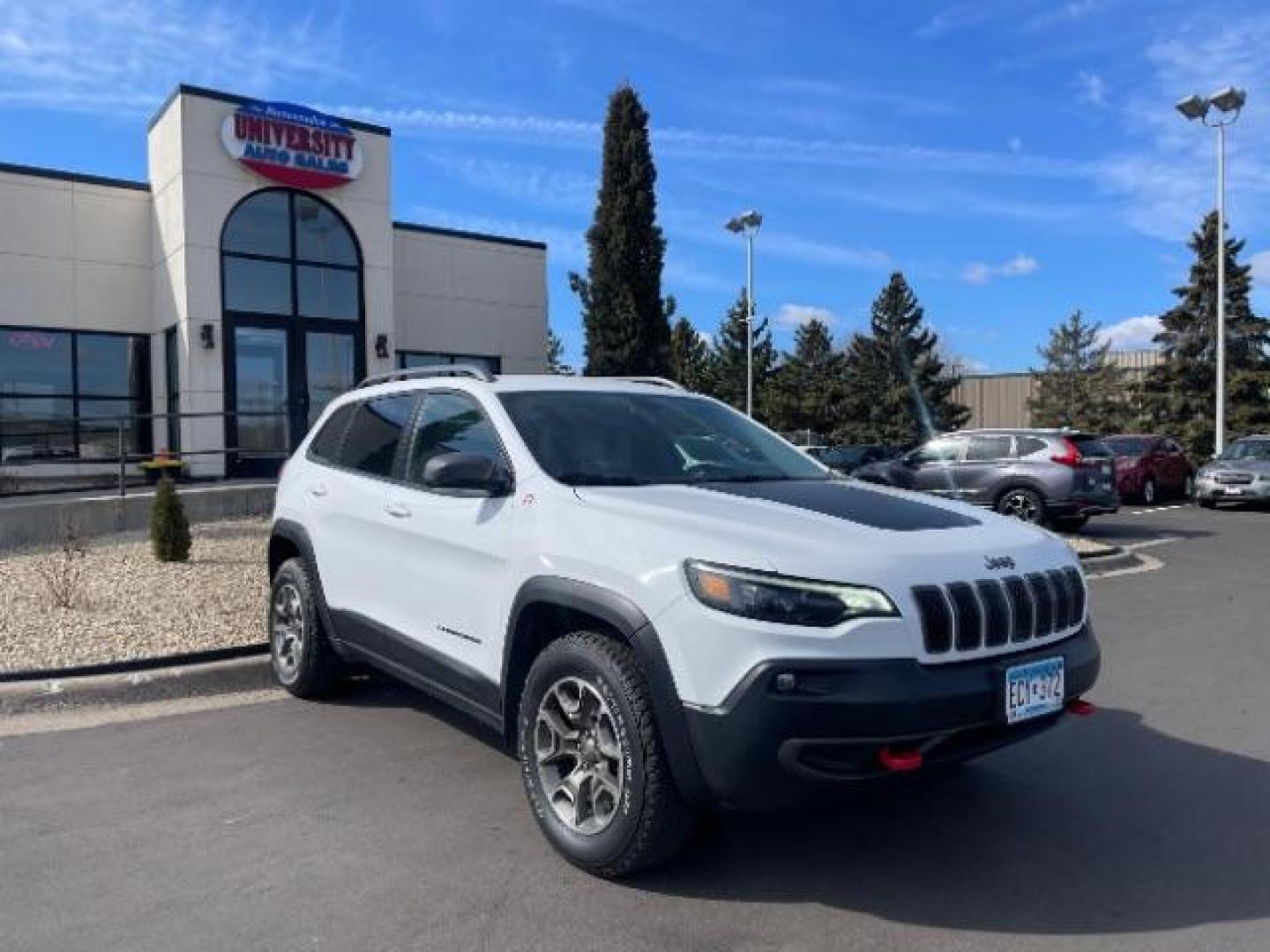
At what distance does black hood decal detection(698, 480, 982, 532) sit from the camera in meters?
3.77

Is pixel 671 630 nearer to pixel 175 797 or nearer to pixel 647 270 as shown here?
pixel 175 797

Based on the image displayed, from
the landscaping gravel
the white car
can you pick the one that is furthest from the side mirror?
the landscaping gravel

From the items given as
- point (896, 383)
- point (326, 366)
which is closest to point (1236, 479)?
point (326, 366)

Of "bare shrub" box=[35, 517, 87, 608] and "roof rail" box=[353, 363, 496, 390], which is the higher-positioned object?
"roof rail" box=[353, 363, 496, 390]

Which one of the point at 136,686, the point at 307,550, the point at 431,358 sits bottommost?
the point at 136,686

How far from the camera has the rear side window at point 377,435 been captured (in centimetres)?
523

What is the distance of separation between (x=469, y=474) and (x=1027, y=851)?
8.20 feet

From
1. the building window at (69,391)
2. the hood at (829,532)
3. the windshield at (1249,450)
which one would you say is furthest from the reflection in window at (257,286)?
the windshield at (1249,450)

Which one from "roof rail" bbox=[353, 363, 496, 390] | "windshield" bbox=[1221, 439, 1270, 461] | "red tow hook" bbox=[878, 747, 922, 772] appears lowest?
"red tow hook" bbox=[878, 747, 922, 772]

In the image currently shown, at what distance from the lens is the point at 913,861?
3846mm

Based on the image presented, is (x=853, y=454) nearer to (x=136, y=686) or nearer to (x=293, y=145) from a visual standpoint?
(x=293, y=145)

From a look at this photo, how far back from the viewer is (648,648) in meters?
3.40

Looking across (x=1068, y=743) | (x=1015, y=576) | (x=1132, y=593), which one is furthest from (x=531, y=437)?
(x=1132, y=593)

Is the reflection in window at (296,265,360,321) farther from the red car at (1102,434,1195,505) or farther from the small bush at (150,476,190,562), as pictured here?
the red car at (1102,434,1195,505)
